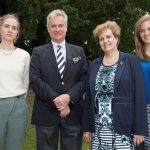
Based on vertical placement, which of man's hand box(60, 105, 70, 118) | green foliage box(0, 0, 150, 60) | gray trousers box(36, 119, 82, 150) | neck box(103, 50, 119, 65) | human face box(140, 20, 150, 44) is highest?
green foliage box(0, 0, 150, 60)

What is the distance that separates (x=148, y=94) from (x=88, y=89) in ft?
2.30

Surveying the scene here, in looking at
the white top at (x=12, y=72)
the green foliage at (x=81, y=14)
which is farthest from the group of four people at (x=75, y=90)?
the green foliage at (x=81, y=14)

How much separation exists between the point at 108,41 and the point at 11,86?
1.29m

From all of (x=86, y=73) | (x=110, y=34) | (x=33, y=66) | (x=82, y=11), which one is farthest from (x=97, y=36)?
(x=82, y=11)

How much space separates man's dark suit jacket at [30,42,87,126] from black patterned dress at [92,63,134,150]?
1.54 ft

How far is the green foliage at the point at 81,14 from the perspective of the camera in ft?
51.0

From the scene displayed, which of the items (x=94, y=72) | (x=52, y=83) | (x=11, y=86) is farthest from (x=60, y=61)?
(x=11, y=86)

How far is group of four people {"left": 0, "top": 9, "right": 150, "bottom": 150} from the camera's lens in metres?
4.73

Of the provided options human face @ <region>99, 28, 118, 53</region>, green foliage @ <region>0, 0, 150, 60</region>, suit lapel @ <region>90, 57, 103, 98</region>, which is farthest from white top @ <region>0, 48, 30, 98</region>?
green foliage @ <region>0, 0, 150, 60</region>

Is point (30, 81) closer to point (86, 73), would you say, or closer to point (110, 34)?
point (86, 73)

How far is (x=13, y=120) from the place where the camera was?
512cm

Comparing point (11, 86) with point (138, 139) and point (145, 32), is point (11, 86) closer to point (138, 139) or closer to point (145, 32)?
→ point (138, 139)

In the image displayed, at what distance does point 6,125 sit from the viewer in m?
5.15

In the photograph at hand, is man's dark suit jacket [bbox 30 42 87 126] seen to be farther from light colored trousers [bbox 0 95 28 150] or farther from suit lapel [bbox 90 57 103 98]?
suit lapel [bbox 90 57 103 98]
